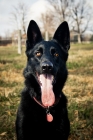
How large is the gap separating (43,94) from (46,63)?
491 mm

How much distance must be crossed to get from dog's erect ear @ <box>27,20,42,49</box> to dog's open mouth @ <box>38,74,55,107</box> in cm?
71

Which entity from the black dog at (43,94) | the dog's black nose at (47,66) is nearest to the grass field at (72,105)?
the black dog at (43,94)

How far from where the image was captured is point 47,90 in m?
3.42

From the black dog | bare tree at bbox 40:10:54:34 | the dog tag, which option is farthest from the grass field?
bare tree at bbox 40:10:54:34

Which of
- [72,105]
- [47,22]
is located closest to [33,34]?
[72,105]

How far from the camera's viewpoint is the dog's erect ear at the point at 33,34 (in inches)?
149

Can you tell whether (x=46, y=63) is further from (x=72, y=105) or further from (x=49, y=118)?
(x=72, y=105)

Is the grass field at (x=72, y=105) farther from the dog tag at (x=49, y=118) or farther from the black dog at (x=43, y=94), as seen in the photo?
the dog tag at (x=49, y=118)

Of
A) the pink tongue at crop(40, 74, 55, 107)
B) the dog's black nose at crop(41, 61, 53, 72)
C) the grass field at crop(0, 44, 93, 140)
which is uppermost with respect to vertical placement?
the dog's black nose at crop(41, 61, 53, 72)

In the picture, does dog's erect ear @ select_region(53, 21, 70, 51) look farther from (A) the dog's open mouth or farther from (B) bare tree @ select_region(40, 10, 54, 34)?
(B) bare tree @ select_region(40, 10, 54, 34)

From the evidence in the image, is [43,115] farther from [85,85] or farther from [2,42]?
[2,42]

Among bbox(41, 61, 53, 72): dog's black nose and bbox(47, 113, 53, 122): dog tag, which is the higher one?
bbox(41, 61, 53, 72): dog's black nose

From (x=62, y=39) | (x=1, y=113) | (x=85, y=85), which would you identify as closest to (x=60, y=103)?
(x=62, y=39)

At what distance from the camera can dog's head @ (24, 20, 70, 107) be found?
3.40 m
